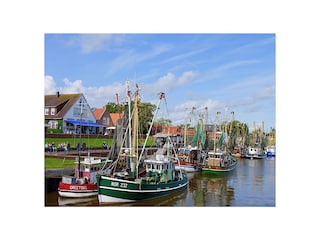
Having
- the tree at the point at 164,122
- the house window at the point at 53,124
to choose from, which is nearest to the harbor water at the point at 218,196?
the house window at the point at 53,124

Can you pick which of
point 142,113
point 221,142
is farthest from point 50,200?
point 221,142

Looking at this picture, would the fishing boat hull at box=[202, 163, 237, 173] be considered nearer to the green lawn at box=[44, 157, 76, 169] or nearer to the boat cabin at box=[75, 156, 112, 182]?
the boat cabin at box=[75, 156, 112, 182]

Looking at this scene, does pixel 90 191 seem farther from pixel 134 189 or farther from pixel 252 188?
pixel 252 188

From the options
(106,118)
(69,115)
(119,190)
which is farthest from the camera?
(106,118)

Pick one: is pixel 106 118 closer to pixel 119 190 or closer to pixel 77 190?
pixel 77 190

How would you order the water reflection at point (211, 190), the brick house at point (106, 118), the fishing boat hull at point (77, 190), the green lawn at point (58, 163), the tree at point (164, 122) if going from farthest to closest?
1. the tree at point (164, 122)
2. the brick house at point (106, 118)
3. the water reflection at point (211, 190)
4. the fishing boat hull at point (77, 190)
5. the green lawn at point (58, 163)

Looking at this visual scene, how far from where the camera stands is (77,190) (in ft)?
36.1

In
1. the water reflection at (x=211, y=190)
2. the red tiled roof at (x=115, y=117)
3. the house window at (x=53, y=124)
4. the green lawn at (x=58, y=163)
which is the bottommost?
the water reflection at (x=211, y=190)

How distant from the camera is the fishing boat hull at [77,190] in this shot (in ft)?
35.8

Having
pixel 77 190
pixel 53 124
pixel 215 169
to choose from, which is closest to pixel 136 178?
pixel 77 190

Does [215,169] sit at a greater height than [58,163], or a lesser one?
lesser

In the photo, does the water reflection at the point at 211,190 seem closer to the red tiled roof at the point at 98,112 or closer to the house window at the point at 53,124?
the red tiled roof at the point at 98,112

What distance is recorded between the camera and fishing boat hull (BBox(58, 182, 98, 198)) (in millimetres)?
10922

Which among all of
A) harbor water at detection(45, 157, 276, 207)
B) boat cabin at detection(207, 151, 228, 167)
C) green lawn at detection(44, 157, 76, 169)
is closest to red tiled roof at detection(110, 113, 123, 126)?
green lawn at detection(44, 157, 76, 169)
